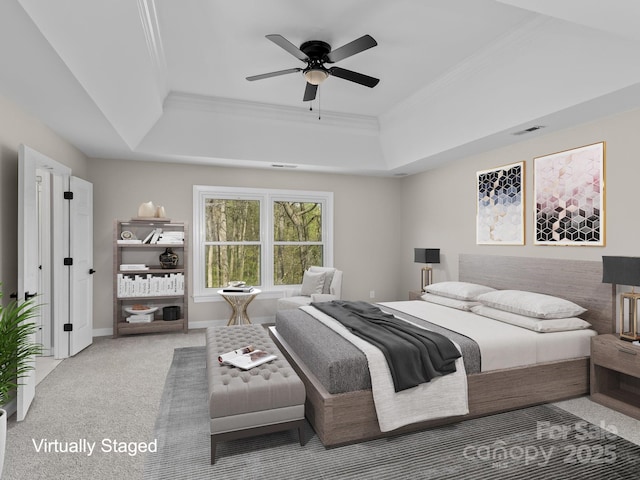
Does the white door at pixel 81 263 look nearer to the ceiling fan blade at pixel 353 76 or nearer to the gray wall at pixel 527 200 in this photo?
the ceiling fan blade at pixel 353 76

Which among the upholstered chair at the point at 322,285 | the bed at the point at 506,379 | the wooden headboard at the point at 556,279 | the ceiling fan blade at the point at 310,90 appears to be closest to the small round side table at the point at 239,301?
the upholstered chair at the point at 322,285

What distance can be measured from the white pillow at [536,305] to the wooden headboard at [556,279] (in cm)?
14

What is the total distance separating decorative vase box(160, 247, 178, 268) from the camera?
5.14 metres

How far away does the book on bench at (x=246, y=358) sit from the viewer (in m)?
2.60

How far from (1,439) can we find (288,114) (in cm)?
429

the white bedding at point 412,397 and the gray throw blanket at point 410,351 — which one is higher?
the gray throw blanket at point 410,351

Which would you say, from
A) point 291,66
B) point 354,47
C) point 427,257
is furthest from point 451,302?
point 291,66

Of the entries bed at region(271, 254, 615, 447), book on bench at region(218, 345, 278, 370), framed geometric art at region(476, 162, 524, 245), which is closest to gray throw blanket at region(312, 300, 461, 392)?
bed at region(271, 254, 615, 447)

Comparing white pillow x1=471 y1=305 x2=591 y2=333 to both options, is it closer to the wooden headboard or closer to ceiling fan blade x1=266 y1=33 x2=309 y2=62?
the wooden headboard

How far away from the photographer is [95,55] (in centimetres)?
250

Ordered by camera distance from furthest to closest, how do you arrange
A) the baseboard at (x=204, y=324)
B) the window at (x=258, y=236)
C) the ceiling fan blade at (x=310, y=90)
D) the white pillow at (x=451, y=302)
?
1. the window at (x=258, y=236)
2. the baseboard at (x=204, y=324)
3. the white pillow at (x=451, y=302)
4. the ceiling fan blade at (x=310, y=90)

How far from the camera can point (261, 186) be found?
19.0 feet

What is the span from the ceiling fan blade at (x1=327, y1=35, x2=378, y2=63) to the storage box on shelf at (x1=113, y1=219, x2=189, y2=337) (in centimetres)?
320

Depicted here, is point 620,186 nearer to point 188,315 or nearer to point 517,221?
point 517,221
